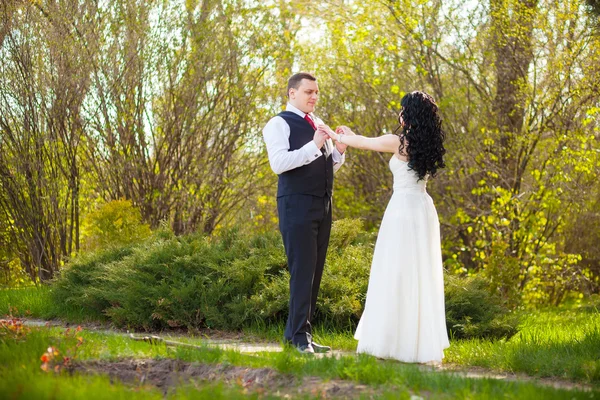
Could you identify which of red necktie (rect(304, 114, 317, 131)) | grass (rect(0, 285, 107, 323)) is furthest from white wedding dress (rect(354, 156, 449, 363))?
grass (rect(0, 285, 107, 323))

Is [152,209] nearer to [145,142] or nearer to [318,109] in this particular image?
[145,142]

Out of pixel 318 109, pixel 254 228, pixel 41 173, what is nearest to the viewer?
pixel 41 173

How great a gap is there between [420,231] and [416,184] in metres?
0.36

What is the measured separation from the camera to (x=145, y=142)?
11.5m

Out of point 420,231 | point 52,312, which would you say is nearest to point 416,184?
point 420,231

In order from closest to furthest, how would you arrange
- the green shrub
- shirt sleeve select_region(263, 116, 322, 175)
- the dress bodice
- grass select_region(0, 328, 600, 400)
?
grass select_region(0, 328, 600, 400), shirt sleeve select_region(263, 116, 322, 175), the dress bodice, the green shrub

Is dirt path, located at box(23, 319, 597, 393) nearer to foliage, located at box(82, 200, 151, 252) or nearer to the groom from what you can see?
the groom

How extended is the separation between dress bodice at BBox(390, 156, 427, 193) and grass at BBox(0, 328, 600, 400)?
1453mm

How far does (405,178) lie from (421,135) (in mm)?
360

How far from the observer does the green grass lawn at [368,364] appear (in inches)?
156

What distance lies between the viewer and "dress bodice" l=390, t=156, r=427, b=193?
570cm

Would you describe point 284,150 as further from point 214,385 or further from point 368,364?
point 214,385

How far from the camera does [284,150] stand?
5559 mm

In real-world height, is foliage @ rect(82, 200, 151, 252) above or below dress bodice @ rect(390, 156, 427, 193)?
below
